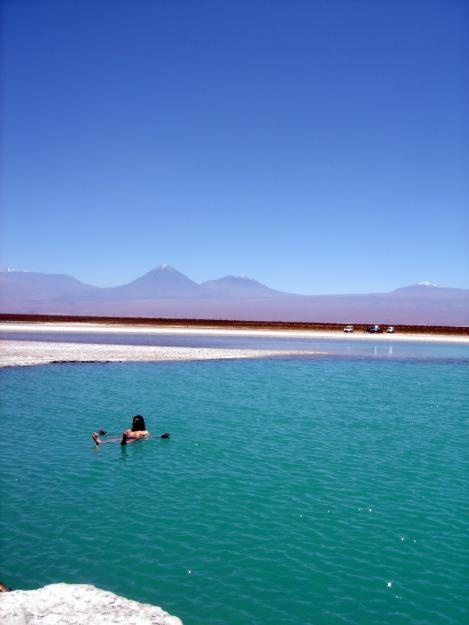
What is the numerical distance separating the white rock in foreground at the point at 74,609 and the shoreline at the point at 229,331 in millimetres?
78097

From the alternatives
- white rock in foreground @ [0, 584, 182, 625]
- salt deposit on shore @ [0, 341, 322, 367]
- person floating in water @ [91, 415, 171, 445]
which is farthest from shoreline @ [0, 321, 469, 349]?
white rock in foreground @ [0, 584, 182, 625]

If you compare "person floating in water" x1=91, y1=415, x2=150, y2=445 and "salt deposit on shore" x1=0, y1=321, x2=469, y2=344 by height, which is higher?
"salt deposit on shore" x1=0, y1=321, x2=469, y2=344

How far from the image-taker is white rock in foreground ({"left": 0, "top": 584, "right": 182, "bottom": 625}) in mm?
7305

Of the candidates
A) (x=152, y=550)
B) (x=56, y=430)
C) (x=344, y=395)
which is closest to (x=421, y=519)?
(x=152, y=550)

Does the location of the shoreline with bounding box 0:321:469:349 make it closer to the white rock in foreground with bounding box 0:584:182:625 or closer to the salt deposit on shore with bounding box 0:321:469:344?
the salt deposit on shore with bounding box 0:321:469:344

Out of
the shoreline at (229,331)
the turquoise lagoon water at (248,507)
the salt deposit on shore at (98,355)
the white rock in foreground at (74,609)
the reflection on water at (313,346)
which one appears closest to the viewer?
the white rock in foreground at (74,609)

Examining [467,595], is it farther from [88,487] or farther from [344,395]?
[344,395]

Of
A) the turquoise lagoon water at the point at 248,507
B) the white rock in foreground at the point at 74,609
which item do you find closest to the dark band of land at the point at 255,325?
the turquoise lagoon water at the point at 248,507

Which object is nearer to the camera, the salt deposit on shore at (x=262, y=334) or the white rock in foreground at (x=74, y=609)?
the white rock in foreground at (x=74, y=609)

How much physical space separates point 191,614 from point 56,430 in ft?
40.7

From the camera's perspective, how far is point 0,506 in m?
12.2

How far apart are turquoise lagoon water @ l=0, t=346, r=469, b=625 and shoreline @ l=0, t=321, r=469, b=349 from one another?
6394 centimetres

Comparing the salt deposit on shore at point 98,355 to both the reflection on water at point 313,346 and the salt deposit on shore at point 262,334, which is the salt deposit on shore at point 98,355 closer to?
the reflection on water at point 313,346

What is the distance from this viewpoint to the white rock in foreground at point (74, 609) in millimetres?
7305
